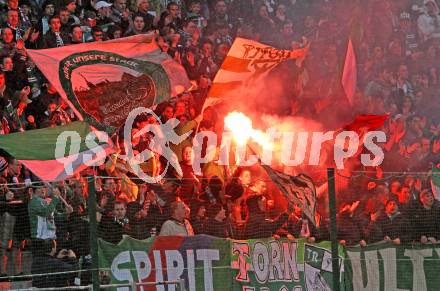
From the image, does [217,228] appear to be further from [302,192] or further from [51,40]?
[51,40]

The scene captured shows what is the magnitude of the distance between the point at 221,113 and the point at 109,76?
214 cm

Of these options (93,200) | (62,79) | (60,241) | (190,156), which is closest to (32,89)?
(62,79)

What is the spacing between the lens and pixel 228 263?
9.95 meters

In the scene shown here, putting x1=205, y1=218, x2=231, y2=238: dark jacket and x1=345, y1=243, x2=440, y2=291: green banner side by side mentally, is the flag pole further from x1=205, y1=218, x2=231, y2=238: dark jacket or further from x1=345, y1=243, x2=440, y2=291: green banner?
x1=205, y1=218, x2=231, y2=238: dark jacket

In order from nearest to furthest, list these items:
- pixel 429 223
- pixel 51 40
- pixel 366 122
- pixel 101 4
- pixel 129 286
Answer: pixel 129 286 < pixel 429 223 < pixel 51 40 < pixel 101 4 < pixel 366 122

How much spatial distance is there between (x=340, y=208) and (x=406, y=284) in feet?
3.49

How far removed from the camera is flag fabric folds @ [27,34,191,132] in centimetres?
1184

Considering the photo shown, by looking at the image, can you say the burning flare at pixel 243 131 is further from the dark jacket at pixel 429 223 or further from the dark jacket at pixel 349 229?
the dark jacket at pixel 429 223

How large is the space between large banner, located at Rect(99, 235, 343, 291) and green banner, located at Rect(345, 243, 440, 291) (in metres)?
0.35

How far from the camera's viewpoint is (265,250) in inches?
396

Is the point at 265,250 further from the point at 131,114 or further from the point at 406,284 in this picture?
the point at 131,114

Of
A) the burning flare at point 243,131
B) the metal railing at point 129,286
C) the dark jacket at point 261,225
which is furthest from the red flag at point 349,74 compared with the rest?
the metal railing at point 129,286

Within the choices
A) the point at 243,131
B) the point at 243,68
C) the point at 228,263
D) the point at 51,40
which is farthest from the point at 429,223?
the point at 51,40

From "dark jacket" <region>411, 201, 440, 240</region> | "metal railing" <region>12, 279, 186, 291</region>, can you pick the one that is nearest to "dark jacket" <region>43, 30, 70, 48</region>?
"metal railing" <region>12, 279, 186, 291</region>
